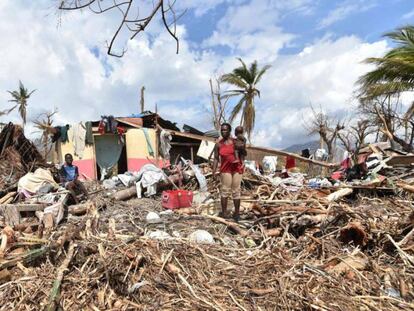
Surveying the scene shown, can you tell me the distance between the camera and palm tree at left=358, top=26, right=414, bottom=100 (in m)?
10.5

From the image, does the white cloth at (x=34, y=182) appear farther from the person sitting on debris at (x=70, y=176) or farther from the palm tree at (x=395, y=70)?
the palm tree at (x=395, y=70)

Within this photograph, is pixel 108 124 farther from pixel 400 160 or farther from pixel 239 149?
pixel 400 160

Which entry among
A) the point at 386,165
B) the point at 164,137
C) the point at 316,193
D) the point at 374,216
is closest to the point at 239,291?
the point at 374,216

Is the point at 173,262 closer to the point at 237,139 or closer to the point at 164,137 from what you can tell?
the point at 237,139

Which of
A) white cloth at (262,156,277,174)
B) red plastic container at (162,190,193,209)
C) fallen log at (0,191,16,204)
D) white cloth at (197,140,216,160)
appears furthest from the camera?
white cloth at (262,156,277,174)

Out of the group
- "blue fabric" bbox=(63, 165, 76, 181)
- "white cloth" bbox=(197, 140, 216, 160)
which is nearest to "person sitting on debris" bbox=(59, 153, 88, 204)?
"blue fabric" bbox=(63, 165, 76, 181)

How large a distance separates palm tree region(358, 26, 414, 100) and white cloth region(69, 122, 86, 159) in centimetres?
884

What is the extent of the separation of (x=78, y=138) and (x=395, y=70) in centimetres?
967

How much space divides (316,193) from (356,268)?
3.60 m

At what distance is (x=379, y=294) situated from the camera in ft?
11.3

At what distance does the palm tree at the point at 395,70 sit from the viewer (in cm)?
1048

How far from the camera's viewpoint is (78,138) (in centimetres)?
1310

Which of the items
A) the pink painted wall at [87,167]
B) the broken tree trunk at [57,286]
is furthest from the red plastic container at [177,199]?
the pink painted wall at [87,167]

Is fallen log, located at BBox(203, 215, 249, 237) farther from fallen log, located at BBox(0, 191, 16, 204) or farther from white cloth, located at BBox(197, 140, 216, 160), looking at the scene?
white cloth, located at BBox(197, 140, 216, 160)
